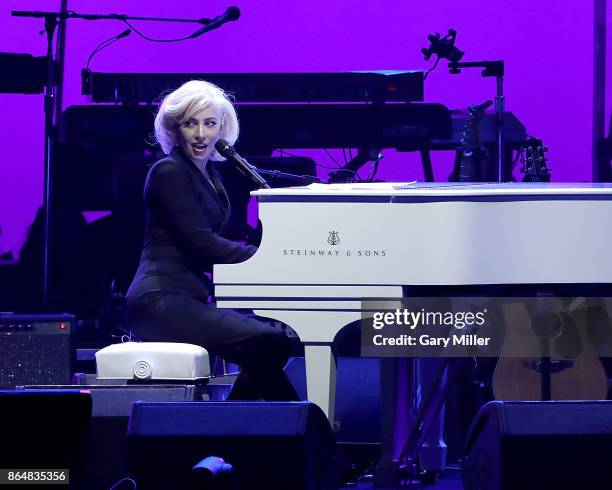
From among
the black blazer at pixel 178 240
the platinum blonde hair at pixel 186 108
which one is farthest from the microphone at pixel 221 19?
the black blazer at pixel 178 240

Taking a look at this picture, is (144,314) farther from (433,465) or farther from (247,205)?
(247,205)

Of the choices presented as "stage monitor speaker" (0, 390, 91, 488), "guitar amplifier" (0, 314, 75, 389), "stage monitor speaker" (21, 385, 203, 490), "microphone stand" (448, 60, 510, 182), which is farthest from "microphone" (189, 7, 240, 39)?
"stage monitor speaker" (0, 390, 91, 488)

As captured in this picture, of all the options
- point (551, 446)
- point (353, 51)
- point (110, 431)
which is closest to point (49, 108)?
point (353, 51)

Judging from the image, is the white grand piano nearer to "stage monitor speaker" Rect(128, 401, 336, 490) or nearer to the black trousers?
the black trousers

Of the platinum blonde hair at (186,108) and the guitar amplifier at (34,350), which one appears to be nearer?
the platinum blonde hair at (186,108)

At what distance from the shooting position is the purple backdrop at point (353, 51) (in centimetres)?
678

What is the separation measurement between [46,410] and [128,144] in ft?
14.4

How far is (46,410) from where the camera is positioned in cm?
222

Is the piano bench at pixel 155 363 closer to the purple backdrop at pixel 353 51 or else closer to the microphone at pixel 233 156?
the microphone at pixel 233 156

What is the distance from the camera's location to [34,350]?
4617mm

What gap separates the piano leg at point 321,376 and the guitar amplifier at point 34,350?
1.41m

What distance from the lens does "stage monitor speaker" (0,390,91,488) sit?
7.27ft

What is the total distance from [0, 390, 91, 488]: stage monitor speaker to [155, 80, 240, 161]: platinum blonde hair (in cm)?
178

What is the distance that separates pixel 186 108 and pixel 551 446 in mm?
1894
